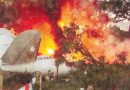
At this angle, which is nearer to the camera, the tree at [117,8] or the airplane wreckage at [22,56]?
the airplane wreckage at [22,56]

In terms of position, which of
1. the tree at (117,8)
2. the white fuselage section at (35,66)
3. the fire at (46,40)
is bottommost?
the white fuselage section at (35,66)

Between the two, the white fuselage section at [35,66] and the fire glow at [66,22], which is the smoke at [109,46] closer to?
the fire glow at [66,22]

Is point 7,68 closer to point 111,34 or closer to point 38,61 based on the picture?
point 38,61

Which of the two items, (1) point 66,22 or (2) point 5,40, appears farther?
(1) point 66,22

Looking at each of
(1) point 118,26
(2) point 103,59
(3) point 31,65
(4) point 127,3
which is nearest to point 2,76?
(3) point 31,65

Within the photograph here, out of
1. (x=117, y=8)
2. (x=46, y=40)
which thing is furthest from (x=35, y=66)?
(x=117, y=8)

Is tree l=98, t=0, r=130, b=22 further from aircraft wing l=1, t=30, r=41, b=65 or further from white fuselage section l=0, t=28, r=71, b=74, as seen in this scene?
aircraft wing l=1, t=30, r=41, b=65

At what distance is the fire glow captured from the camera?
640cm

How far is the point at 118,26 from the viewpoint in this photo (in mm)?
6332

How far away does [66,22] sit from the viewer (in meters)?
6.52

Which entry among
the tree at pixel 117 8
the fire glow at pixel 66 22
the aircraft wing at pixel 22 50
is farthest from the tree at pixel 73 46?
the tree at pixel 117 8

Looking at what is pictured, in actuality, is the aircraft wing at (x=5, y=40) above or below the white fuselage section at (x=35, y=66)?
above

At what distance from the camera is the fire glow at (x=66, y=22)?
6.40m

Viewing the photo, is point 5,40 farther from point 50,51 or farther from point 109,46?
point 109,46
